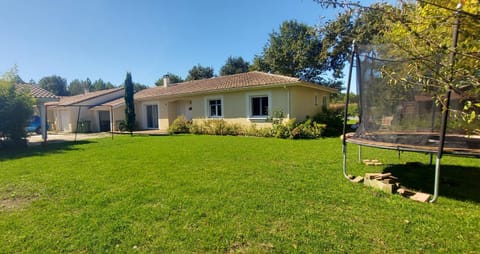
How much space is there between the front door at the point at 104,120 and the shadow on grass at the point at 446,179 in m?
22.2

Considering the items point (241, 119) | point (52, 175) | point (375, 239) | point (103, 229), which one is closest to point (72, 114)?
A: point (241, 119)

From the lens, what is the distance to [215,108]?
622 inches

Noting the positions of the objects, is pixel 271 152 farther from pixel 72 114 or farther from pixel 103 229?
pixel 72 114

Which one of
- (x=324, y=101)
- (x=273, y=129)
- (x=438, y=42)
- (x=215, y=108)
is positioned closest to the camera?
(x=438, y=42)

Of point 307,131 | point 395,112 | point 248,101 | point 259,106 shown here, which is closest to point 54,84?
point 248,101

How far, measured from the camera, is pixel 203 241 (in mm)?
2596

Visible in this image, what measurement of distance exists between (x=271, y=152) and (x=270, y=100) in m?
5.81

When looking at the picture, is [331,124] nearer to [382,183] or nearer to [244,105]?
[244,105]

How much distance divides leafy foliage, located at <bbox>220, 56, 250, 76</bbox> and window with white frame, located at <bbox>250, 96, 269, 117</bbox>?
25.9 m

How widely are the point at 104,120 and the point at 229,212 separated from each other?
21.6 meters

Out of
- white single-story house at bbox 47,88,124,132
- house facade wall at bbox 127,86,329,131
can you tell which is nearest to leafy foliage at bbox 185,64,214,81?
white single-story house at bbox 47,88,124,132

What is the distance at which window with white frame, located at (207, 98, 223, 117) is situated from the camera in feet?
51.1

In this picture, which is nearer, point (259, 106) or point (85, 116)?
point (259, 106)

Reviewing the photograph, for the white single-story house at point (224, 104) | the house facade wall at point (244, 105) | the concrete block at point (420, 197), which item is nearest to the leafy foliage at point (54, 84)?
the white single-story house at point (224, 104)
